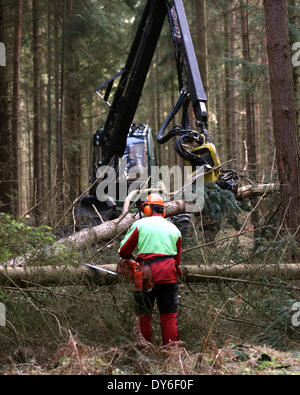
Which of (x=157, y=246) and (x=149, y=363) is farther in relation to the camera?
(x=157, y=246)

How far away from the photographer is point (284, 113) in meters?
7.18

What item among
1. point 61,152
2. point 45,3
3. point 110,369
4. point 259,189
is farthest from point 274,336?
point 45,3

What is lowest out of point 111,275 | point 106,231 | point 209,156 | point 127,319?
point 127,319

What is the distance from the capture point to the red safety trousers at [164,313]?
5.10m

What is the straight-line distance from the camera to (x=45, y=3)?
17188 mm

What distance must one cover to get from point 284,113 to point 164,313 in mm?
3748

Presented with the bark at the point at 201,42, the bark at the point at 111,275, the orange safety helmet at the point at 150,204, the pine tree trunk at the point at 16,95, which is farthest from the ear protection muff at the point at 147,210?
the pine tree trunk at the point at 16,95

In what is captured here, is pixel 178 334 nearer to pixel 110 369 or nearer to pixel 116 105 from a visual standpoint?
pixel 110 369

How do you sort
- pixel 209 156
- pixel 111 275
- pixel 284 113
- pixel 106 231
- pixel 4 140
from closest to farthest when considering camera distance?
1. pixel 111 275
2. pixel 209 156
3. pixel 284 113
4. pixel 106 231
5. pixel 4 140

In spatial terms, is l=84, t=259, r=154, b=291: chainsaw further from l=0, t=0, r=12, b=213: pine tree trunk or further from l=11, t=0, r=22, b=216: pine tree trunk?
l=11, t=0, r=22, b=216: pine tree trunk

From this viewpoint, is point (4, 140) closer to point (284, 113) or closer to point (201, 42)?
point (201, 42)

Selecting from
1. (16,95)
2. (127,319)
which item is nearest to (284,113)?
(127,319)

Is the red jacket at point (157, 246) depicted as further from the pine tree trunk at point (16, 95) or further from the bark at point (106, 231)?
Answer: the pine tree trunk at point (16, 95)

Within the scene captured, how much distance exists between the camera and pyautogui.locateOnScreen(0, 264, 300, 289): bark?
5293mm
